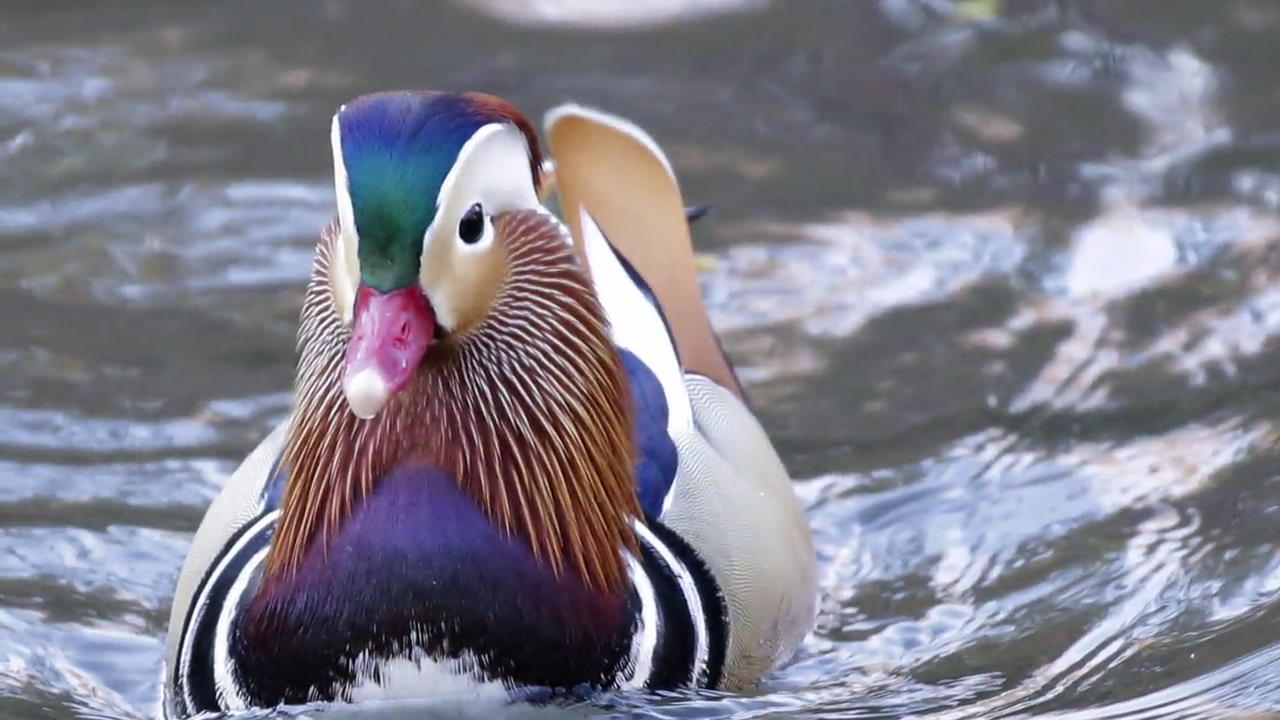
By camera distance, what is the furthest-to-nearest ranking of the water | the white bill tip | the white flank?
the water, the white flank, the white bill tip

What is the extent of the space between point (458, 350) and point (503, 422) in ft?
0.56

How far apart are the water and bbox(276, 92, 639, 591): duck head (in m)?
0.43

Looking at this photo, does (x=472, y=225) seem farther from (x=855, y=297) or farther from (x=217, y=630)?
(x=855, y=297)

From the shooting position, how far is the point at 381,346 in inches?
118

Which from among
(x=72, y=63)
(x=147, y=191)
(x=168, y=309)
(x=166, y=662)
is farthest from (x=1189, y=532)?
(x=72, y=63)

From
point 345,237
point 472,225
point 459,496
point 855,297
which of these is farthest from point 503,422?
point 855,297

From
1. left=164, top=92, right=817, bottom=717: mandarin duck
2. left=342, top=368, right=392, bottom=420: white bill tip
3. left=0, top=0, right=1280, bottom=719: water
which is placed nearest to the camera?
left=342, top=368, right=392, bottom=420: white bill tip

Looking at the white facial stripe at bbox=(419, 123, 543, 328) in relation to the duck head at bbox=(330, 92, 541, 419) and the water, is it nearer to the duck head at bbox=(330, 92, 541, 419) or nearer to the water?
the duck head at bbox=(330, 92, 541, 419)

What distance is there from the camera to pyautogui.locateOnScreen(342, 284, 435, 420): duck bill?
2982 mm

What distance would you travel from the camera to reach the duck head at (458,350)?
9.96ft

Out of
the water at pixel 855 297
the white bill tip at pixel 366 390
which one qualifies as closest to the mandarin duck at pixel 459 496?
the white bill tip at pixel 366 390

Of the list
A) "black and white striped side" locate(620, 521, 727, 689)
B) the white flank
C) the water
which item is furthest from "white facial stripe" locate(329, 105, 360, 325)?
the water

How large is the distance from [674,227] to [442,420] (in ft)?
4.49

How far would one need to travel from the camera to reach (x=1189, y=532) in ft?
14.8
